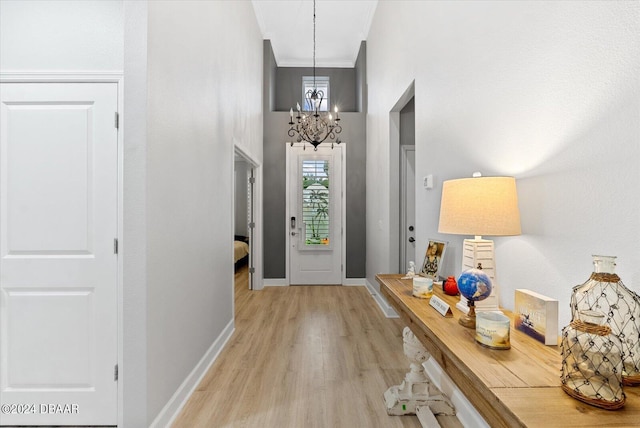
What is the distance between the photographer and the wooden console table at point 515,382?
0.70 meters

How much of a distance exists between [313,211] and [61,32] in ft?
12.4

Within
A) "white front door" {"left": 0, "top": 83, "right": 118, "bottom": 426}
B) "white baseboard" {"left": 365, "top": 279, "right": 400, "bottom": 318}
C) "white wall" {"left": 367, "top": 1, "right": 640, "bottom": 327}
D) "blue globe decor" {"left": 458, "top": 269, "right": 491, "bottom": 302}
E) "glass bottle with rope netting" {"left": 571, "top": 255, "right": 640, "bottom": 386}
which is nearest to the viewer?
"glass bottle with rope netting" {"left": 571, "top": 255, "right": 640, "bottom": 386}

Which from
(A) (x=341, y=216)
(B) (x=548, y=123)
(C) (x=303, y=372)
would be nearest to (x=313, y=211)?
(A) (x=341, y=216)

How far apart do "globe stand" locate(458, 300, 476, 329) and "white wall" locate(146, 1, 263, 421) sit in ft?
5.01

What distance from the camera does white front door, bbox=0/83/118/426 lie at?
1.81m

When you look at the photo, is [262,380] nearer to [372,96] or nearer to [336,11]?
[372,96]

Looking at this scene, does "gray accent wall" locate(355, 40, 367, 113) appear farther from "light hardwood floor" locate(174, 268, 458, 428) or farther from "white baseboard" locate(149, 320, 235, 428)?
"white baseboard" locate(149, 320, 235, 428)

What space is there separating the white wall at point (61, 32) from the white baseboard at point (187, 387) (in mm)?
2012

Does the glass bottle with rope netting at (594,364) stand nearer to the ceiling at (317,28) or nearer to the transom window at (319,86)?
the ceiling at (317,28)

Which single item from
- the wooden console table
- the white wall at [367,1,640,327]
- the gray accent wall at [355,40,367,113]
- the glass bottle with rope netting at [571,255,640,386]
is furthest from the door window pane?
the glass bottle with rope netting at [571,255,640,386]

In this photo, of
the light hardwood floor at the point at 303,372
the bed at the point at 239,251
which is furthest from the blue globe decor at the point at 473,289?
the bed at the point at 239,251

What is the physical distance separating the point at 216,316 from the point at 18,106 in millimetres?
1962

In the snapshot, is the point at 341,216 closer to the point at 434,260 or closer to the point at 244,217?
the point at 434,260

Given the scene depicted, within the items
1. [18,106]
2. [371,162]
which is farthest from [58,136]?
[371,162]
